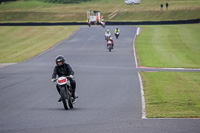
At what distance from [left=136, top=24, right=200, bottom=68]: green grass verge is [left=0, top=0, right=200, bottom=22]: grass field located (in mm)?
18707

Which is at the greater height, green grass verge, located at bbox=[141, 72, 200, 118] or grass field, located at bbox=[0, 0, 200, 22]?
green grass verge, located at bbox=[141, 72, 200, 118]

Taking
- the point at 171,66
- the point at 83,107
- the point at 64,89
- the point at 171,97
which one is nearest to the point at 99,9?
the point at 171,66

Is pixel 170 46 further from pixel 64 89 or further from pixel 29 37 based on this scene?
pixel 64 89

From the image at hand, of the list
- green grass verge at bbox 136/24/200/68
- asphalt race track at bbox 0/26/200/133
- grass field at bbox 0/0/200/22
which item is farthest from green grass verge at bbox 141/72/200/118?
grass field at bbox 0/0/200/22

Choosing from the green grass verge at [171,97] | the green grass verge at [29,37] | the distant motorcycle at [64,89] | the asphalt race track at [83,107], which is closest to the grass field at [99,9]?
the green grass verge at [29,37]

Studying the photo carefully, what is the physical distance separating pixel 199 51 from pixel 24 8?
7325 centimetres

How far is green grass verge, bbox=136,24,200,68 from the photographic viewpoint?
31.1 metres

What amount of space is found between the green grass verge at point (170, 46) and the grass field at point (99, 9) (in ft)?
61.4

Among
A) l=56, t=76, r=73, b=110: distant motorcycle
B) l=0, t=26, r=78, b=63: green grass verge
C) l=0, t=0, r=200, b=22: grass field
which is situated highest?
l=56, t=76, r=73, b=110: distant motorcycle

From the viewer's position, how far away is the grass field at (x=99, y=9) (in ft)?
278

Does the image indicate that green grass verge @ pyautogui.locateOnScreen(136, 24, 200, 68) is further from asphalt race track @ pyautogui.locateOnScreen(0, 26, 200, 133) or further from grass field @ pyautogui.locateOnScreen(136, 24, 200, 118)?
asphalt race track @ pyautogui.locateOnScreen(0, 26, 200, 133)

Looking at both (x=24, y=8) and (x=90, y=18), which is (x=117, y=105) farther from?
(x=24, y=8)

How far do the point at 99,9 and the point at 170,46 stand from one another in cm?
5767

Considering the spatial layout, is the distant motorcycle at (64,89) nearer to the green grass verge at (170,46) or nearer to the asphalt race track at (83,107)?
the asphalt race track at (83,107)
